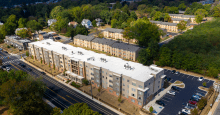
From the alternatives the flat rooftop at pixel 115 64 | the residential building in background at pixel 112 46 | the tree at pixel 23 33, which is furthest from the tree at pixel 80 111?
the tree at pixel 23 33

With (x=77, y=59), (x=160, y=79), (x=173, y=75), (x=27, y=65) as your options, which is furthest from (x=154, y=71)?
(x=27, y=65)

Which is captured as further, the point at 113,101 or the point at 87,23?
the point at 87,23

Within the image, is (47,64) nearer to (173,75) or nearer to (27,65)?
(27,65)

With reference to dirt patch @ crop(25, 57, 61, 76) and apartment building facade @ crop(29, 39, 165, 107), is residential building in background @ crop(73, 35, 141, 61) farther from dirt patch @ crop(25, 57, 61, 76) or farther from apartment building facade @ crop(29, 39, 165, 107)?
dirt patch @ crop(25, 57, 61, 76)

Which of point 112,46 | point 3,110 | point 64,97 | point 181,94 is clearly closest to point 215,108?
point 181,94

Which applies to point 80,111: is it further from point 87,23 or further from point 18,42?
point 87,23

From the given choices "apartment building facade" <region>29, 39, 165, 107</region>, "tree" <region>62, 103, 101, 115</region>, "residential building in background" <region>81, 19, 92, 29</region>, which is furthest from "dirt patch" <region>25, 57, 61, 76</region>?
"residential building in background" <region>81, 19, 92, 29</region>

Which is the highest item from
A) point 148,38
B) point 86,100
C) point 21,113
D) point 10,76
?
point 148,38
